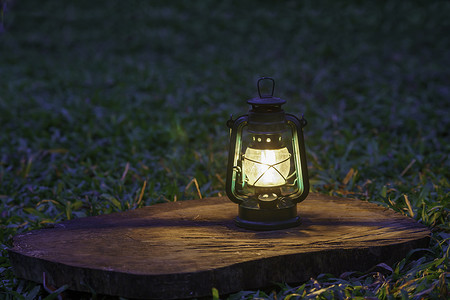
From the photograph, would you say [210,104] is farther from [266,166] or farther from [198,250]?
[198,250]

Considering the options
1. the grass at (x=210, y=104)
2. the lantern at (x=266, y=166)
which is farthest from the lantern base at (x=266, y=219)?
the grass at (x=210, y=104)

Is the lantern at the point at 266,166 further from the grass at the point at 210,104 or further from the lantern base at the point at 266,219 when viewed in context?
the grass at the point at 210,104

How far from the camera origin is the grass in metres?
3.59

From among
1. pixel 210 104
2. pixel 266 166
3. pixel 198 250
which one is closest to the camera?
pixel 198 250

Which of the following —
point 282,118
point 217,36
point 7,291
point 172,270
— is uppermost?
point 217,36

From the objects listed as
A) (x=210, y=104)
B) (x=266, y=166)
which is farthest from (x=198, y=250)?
(x=210, y=104)

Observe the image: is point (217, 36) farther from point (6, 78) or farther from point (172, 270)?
point (172, 270)

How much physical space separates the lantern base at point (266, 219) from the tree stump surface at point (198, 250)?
4cm

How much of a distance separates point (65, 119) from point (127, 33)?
4.76 m

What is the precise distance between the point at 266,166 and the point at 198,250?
567mm

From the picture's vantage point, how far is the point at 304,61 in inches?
319

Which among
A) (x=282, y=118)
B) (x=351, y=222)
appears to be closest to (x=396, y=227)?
(x=351, y=222)

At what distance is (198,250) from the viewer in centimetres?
251

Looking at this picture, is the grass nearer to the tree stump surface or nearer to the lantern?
the tree stump surface
